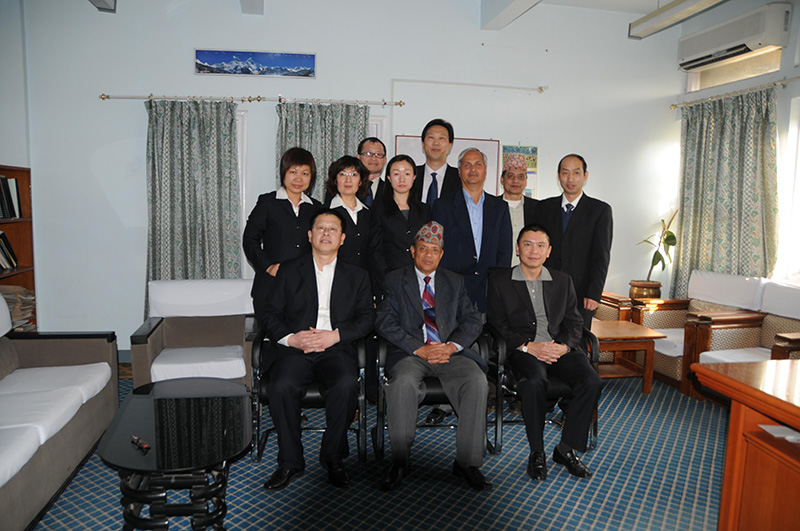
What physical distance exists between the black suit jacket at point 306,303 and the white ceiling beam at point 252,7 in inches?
104

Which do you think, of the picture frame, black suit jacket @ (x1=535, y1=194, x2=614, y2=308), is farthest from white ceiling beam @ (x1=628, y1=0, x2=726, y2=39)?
the picture frame

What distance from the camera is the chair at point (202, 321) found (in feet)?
11.5

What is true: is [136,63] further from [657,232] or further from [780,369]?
[657,232]

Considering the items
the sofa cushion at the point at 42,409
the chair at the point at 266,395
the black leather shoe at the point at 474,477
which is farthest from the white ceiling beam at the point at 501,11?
the sofa cushion at the point at 42,409

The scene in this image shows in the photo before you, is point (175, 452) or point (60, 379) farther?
point (60, 379)

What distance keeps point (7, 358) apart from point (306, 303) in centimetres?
181

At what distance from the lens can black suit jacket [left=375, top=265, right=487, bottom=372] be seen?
3.00 meters

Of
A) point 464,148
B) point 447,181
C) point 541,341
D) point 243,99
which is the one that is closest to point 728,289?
point 541,341

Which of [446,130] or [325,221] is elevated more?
[446,130]

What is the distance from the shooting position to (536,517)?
2.48 meters

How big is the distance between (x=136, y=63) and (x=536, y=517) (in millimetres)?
4717

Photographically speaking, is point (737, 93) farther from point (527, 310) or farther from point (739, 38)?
point (527, 310)

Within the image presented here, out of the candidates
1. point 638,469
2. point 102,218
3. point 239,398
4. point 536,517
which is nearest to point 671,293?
point 638,469

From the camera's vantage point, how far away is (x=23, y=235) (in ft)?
14.7
